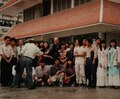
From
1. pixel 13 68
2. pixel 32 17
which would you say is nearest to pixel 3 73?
pixel 13 68

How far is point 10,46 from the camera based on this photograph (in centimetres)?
1287

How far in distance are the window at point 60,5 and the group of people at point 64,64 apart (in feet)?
26.7

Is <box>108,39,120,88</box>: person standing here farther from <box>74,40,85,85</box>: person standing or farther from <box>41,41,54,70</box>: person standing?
<box>41,41,54,70</box>: person standing

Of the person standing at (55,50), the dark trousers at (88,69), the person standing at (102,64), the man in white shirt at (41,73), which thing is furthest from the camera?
the person standing at (55,50)

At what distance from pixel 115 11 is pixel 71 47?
3948 millimetres

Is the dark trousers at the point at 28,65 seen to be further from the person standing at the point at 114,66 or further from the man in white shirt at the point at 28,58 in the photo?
the person standing at the point at 114,66

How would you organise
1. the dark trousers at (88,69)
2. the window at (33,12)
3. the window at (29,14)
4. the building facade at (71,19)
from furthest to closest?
the window at (29,14), the window at (33,12), the building facade at (71,19), the dark trousers at (88,69)

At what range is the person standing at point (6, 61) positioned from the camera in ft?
41.8

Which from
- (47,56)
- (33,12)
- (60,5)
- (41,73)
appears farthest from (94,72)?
(33,12)

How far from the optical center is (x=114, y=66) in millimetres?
12391

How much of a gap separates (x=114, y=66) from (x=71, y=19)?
658 centimetres

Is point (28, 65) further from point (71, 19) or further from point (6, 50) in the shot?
point (71, 19)

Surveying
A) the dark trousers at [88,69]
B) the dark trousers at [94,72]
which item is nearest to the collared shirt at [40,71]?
the dark trousers at [88,69]

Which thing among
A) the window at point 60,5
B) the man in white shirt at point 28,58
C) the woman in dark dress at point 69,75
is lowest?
the woman in dark dress at point 69,75
